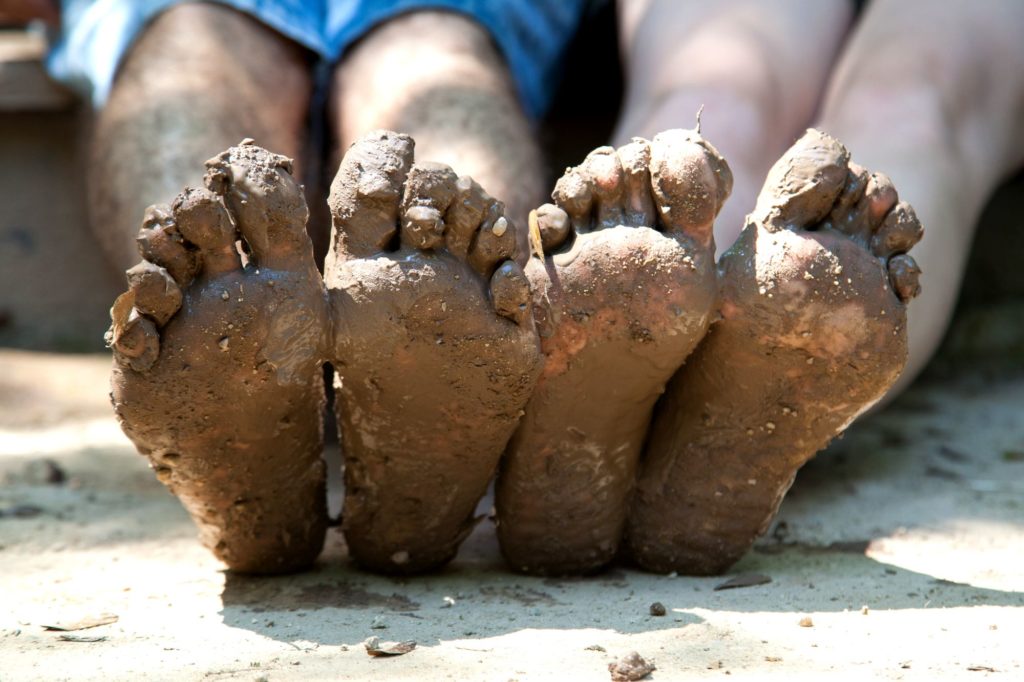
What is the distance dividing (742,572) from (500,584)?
264mm

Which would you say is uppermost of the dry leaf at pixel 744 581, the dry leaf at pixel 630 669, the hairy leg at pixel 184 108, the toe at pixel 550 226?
the hairy leg at pixel 184 108

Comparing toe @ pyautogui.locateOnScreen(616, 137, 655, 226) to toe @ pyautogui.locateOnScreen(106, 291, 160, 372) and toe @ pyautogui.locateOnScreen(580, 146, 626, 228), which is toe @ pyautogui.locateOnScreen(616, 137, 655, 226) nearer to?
toe @ pyautogui.locateOnScreen(580, 146, 626, 228)

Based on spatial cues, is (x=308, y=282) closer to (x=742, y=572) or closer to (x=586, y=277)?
(x=586, y=277)

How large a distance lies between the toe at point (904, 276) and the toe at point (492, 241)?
361 mm

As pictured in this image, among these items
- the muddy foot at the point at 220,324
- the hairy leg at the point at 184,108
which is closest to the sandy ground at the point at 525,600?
the muddy foot at the point at 220,324

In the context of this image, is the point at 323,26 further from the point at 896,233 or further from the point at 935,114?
the point at 896,233

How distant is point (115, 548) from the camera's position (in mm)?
1330

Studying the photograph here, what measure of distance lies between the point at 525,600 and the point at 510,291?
33 cm

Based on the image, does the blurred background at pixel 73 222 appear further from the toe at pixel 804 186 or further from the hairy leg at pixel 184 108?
the toe at pixel 804 186

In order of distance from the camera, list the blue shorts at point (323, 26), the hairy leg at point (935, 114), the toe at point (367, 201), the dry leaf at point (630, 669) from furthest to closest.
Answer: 1. the blue shorts at point (323, 26)
2. the hairy leg at point (935, 114)
3. the toe at point (367, 201)
4. the dry leaf at point (630, 669)

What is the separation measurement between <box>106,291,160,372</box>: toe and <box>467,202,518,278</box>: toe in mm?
281

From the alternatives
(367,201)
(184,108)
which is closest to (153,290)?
(367,201)

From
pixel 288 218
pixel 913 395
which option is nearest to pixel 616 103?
pixel 913 395

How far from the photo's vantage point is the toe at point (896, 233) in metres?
1.08
